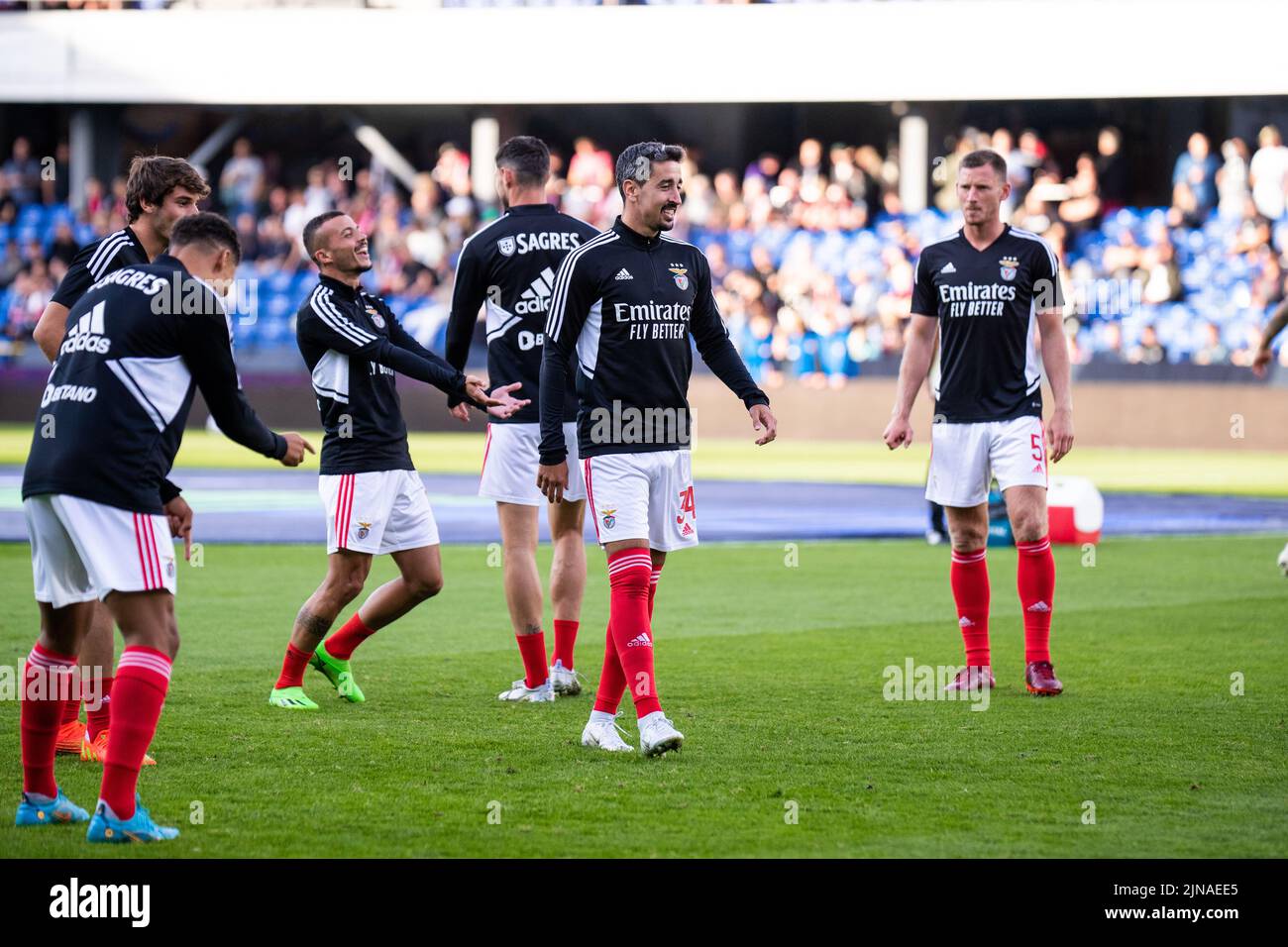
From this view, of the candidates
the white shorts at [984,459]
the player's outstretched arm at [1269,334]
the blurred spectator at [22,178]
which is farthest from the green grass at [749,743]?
the blurred spectator at [22,178]

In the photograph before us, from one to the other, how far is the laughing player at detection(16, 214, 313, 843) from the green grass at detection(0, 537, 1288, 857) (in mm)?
436

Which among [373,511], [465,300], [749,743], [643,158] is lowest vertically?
[749,743]

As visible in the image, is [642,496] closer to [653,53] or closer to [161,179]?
[161,179]

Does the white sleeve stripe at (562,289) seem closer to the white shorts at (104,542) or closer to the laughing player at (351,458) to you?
the laughing player at (351,458)

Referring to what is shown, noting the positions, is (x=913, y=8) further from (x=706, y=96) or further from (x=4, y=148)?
(x=4, y=148)

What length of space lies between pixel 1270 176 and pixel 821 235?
7690mm

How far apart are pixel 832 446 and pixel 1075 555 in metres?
14.3

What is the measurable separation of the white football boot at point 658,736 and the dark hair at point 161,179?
2.45 m

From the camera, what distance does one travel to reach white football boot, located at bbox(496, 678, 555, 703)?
786cm

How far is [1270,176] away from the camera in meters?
27.7

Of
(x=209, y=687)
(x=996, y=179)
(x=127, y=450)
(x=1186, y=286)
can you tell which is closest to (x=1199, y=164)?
(x=1186, y=286)

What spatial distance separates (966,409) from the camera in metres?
8.30

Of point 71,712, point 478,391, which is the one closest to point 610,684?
point 478,391

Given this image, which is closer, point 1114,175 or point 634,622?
point 634,622
